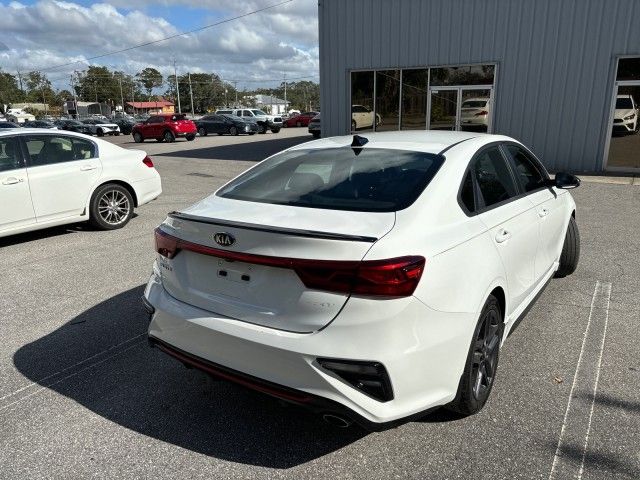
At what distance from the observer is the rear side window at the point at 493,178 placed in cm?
306

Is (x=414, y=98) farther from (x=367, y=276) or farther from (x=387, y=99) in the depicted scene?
(x=367, y=276)

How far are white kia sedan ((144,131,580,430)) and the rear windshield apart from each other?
1cm

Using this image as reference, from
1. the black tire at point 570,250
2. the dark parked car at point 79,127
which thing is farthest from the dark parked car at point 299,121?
the black tire at point 570,250

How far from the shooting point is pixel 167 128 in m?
29.9

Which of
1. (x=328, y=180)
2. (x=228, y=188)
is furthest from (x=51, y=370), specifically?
(x=328, y=180)

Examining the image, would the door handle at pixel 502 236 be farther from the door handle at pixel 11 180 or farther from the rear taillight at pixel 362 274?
the door handle at pixel 11 180

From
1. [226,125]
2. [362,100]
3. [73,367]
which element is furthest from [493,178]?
[226,125]

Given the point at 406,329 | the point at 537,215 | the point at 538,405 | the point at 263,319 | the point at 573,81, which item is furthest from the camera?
the point at 573,81

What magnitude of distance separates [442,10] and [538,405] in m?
14.3

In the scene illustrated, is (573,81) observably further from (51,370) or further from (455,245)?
(51,370)

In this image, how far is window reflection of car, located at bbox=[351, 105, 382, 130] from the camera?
57.4 ft

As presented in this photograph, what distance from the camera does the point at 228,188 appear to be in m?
3.31

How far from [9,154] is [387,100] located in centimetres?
1291

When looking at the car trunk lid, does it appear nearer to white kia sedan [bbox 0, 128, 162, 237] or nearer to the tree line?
white kia sedan [bbox 0, 128, 162, 237]
